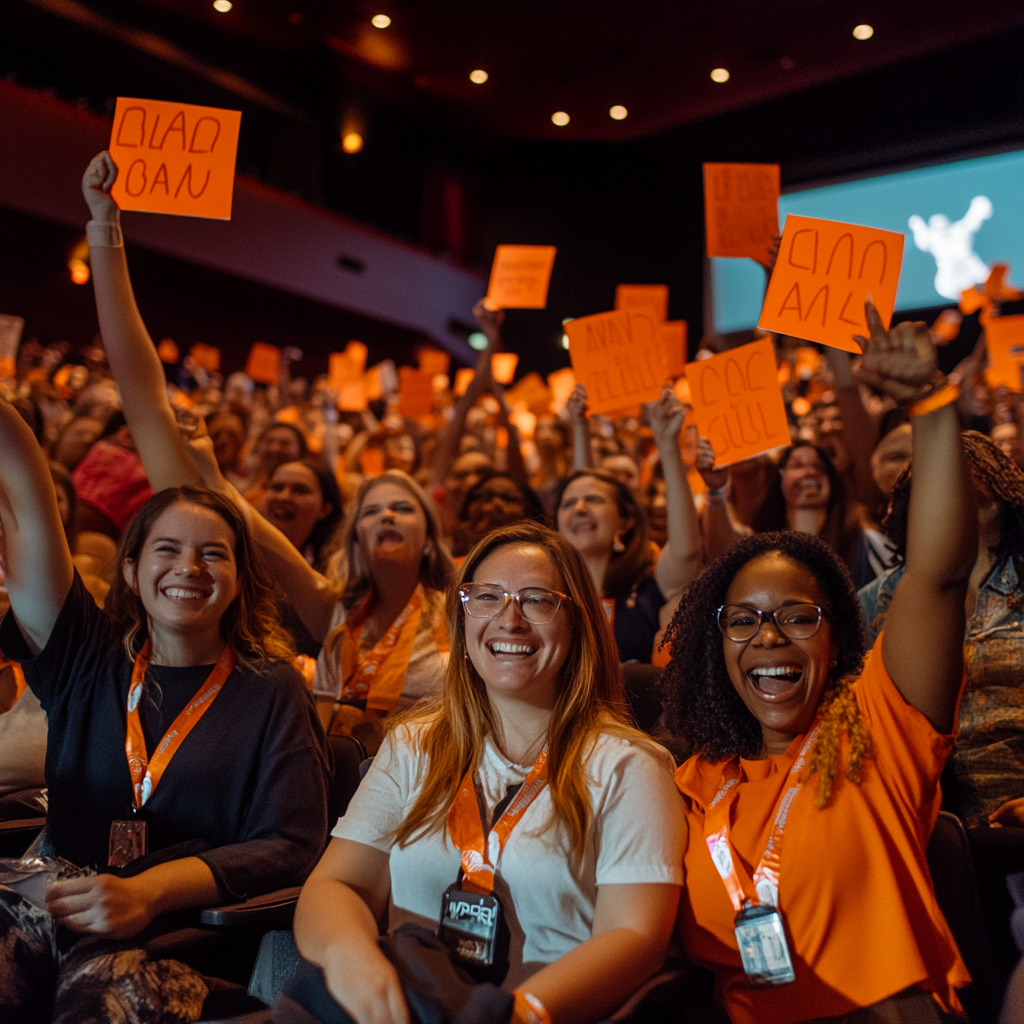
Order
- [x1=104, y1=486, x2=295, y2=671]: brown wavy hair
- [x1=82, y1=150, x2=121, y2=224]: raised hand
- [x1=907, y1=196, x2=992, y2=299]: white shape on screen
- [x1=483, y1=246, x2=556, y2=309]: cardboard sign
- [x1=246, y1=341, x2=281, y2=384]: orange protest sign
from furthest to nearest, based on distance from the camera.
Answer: [x1=907, y1=196, x2=992, y2=299]: white shape on screen → [x1=246, y1=341, x2=281, y2=384]: orange protest sign → [x1=483, y1=246, x2=556, y2=309]: cardboard sign → [x1=82, y1=150, x2=121, y2=224]: raised hand → [x1=104, y1=486, x2=295, y2=671]: brown wavy hair

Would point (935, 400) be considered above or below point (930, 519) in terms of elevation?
above

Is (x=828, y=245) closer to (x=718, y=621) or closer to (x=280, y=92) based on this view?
(x=718, y=621)

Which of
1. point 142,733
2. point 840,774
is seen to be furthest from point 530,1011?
point 142,733

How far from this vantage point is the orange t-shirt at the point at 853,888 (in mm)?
1456

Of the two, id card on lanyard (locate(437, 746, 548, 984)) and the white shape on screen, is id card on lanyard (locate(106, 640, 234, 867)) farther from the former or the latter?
the white shape on screen

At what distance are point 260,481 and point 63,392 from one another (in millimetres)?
3970

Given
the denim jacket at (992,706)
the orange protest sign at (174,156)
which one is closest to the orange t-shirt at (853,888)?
the denim jacket at (992,706)

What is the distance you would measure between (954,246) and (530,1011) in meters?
9.90

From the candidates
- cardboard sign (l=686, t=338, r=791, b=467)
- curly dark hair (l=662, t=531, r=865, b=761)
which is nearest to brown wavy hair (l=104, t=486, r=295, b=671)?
curly dark hair (l=662, t=531, r=865, b=761)

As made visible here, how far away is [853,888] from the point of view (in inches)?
Answer: 58.6

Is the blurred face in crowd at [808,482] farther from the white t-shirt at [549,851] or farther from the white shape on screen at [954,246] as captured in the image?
the white shape on screen at [954,246]

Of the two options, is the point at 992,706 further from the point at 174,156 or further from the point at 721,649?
the point at 174,156

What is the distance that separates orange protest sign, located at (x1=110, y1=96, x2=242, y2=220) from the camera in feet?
8.53

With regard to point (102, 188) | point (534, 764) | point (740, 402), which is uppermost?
point (102, 188)
